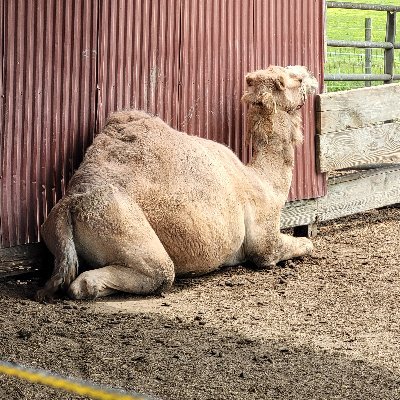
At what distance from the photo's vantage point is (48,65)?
7336 millimetres

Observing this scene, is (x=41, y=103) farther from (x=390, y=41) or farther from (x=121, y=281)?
(x=390, y=41)

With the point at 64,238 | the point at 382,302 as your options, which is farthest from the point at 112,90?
the point at 382,302

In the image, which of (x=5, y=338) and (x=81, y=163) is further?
(x=81, y=163)

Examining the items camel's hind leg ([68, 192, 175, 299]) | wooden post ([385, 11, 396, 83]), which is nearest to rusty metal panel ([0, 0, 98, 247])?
camel's hind leg ([68, 192, 175, 299])

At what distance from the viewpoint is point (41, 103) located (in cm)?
733

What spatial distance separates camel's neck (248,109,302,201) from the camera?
8781mm

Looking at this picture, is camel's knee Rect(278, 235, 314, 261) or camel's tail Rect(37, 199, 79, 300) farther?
camel's knee Rect(278, 235, 314, 261)

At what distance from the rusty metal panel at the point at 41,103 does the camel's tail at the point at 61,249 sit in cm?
35

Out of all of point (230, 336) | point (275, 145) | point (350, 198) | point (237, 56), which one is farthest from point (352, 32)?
point (230, 336)

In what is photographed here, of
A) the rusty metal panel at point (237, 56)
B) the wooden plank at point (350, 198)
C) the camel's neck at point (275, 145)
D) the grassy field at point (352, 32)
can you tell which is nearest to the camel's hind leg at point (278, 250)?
the camel's neck at point (275, 145)

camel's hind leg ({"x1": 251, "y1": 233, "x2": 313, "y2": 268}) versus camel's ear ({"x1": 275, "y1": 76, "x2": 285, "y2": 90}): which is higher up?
camel's ear ({"x1": 275, "y1": 76, "x2": 285, "y2": 90})

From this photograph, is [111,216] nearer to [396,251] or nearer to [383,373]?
[383,373]

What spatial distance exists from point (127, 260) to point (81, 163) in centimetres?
88

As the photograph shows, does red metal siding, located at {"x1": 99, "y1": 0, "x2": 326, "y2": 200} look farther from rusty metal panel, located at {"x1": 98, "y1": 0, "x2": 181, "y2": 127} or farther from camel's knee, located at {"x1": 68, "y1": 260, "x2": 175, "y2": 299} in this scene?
camel's knee, located at {"x1": 68, "y1": 260, "x2": 175, "y2": 299}
